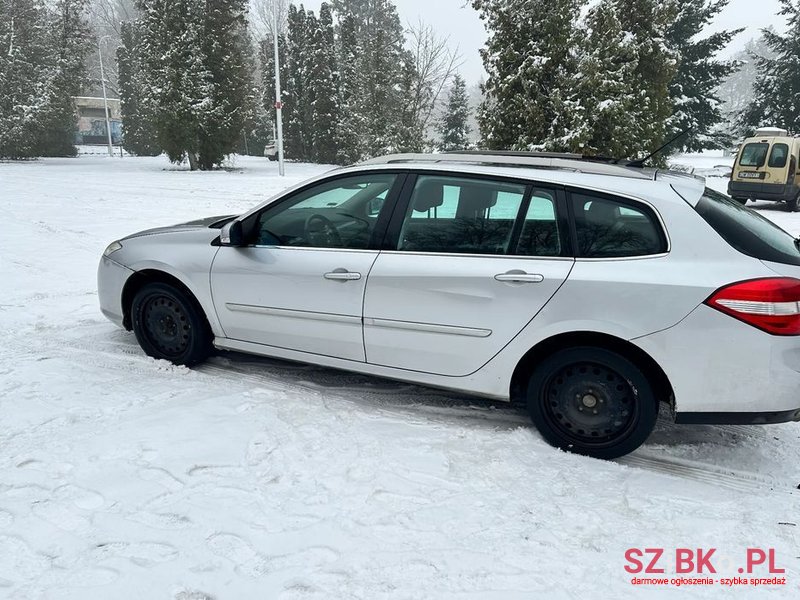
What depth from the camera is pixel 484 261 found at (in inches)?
136

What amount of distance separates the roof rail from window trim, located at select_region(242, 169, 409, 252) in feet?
0.46

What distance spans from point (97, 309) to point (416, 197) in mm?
4122

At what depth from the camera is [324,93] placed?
38844mm

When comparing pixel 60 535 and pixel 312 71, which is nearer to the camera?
pixel 60 535

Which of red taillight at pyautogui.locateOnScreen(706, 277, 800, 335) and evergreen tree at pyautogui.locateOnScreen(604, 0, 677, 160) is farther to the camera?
evergreen tree at pyautogui.locateOnScreen(604, 0, 677, 160)

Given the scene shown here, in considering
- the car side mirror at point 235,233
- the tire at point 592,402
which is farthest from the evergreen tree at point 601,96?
the tire at point 592,402

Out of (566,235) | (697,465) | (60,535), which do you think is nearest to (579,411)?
(697,465)

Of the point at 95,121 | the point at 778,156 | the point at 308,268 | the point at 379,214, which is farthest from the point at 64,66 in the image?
the point at 379,214

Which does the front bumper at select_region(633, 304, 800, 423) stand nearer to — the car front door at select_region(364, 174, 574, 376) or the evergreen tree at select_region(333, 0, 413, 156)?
Result: the car front door at select_region(364, 174, 574, 376)

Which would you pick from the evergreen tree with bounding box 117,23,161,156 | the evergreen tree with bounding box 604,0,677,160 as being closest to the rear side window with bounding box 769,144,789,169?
the evergreen tree with bounding box 604,0,677,160

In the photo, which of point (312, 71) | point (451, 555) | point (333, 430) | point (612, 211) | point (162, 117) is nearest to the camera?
point (451, 555)

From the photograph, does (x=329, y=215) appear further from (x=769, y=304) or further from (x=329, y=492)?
(x=769, y=304)

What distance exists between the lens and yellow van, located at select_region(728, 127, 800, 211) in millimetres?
16734

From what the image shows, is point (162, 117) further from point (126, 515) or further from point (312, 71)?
point (126, 515)
